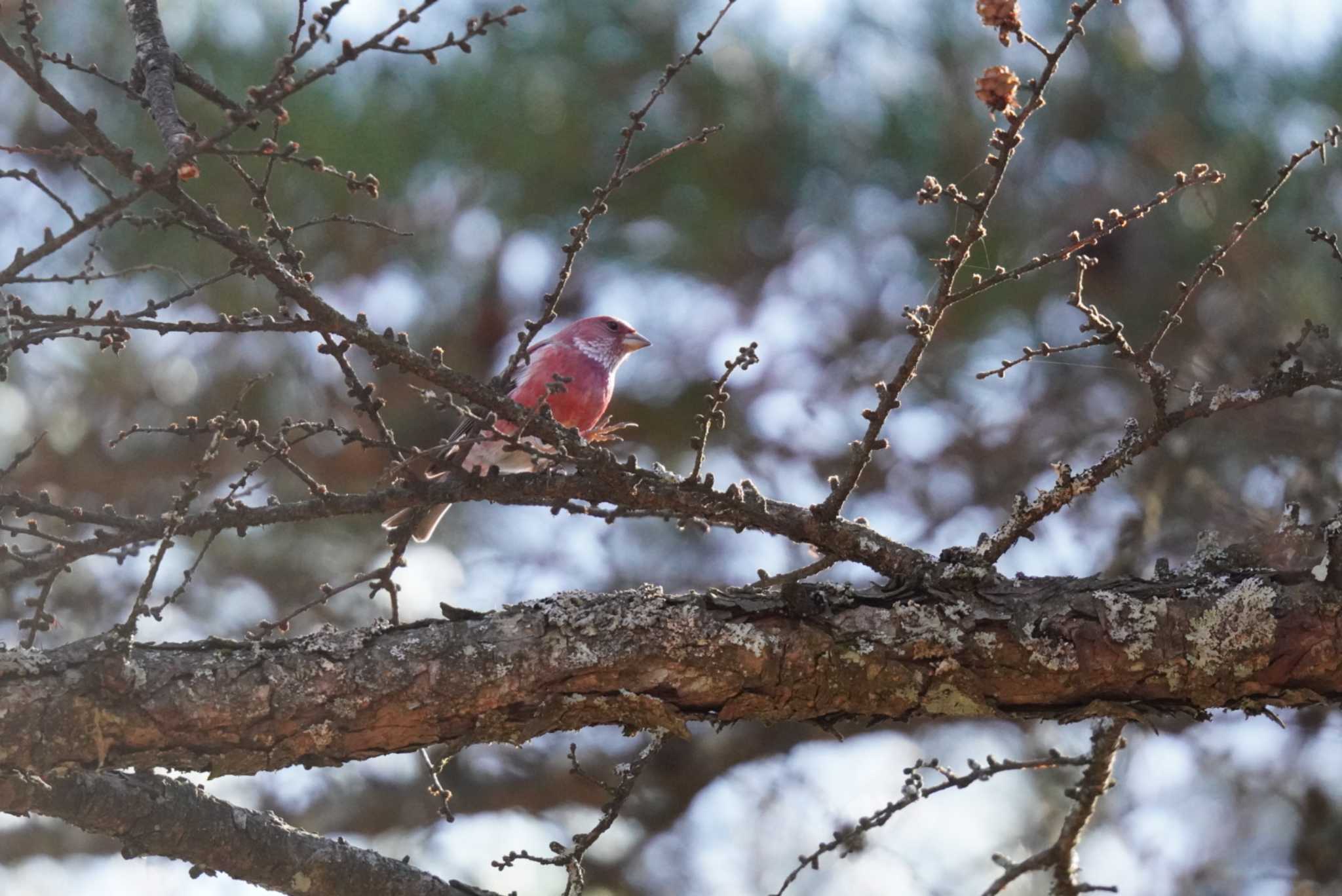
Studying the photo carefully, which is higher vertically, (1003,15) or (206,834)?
(1003,15)

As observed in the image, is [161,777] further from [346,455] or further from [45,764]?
[346,455]

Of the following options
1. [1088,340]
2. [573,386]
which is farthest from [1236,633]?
[573,386]

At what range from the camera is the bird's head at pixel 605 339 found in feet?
14.6

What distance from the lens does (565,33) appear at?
496 cm

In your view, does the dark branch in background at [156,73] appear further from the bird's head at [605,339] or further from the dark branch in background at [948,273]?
the bird's head at [605,339]

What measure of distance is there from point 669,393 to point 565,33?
1328 millimetres

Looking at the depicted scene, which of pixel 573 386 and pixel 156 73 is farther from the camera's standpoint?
pixel 573 386

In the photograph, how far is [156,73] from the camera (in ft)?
7.14

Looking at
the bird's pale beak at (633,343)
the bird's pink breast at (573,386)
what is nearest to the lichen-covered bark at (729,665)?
the bird's pink breast at (573,386)

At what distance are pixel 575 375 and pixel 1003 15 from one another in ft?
8.03

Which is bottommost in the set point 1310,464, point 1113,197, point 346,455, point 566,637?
point 566,637

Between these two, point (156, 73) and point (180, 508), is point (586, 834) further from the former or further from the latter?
point (156, 73)

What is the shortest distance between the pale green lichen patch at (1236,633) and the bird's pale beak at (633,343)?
101 inches

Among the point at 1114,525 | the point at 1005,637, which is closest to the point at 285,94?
the point at 1005,637
